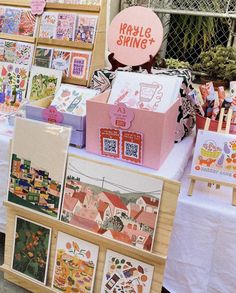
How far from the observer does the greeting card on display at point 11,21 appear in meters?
1.77

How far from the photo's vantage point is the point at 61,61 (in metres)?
1.67

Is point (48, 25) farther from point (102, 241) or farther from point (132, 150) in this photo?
point (102, 241)

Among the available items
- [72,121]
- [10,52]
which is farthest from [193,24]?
[72,121]

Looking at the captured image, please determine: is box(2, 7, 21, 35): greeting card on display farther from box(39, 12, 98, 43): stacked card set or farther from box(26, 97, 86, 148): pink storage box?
box(26, 97, 86, 148): pink storage box

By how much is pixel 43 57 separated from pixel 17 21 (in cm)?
26

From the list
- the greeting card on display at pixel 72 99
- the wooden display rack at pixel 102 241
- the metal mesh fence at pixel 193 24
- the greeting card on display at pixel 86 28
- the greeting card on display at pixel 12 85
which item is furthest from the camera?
the metal mesh fence at pixel 193 24

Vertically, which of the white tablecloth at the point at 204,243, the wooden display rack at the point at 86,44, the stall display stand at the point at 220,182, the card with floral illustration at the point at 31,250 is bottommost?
the card with floral illustration at the point at 31,250

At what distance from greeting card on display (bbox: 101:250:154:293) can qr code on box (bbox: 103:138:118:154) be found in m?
0.37

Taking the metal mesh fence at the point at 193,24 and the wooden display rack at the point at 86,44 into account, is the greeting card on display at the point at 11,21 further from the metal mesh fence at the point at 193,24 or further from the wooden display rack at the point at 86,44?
the metal mesh fence at the point at 193,24

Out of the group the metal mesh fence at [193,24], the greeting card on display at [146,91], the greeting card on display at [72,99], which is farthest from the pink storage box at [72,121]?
the metal mesh fence at [193,24]

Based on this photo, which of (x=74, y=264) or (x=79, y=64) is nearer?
(x=74, y=264)

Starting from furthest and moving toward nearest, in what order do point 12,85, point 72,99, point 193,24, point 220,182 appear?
1. point 193,24
2. point 12,85
3. point 72,99
4. point 220,182

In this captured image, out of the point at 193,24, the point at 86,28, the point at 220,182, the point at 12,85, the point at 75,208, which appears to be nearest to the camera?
the point at 220,182

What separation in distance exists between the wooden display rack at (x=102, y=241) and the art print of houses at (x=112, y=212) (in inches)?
0.8
